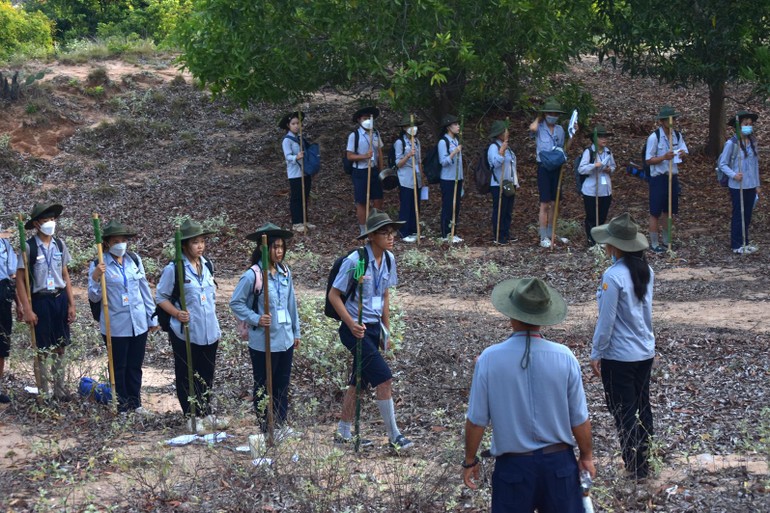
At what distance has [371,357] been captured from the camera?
709cm

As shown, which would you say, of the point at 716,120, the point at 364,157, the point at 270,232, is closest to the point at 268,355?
the point at 270,232

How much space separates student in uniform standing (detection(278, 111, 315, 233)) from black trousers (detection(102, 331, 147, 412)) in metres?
6.83

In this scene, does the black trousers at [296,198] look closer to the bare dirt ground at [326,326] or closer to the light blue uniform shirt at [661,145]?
the bare dirt ground at [326,326]

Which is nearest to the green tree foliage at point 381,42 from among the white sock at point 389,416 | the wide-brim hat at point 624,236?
the white sock at point 389,416

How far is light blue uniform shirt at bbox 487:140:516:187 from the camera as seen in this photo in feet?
45.1

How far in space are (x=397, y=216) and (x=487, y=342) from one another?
5973 mm

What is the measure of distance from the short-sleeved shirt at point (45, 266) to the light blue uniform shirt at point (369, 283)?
2.86 m

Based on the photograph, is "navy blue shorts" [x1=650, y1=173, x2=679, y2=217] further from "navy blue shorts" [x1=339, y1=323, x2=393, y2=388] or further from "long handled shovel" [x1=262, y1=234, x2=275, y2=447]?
"long handled shovel" [x1=262, y1=234, x2=275, y2=447]

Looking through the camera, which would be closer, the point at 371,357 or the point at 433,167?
the point at 371,357

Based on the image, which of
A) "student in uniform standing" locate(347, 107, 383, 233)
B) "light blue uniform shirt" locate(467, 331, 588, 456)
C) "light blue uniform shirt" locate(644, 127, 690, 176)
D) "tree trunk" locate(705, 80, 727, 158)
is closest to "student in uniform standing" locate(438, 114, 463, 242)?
"student in uniform standing" locate(347, 107, 383, 233)

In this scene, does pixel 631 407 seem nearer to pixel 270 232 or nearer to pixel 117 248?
pixel 270 232

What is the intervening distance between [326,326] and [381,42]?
5934 millimetres

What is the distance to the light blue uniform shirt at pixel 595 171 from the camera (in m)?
13.0

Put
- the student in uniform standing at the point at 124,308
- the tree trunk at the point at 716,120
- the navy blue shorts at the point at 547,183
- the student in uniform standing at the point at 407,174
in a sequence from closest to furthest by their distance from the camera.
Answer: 1. the student in uniform standing at the point at 124,308
2. the navy blue shorts at the point at 547,183
3. the student in uniform standing at the point at 407,174
4. the tree trunk at the point at 716,120
